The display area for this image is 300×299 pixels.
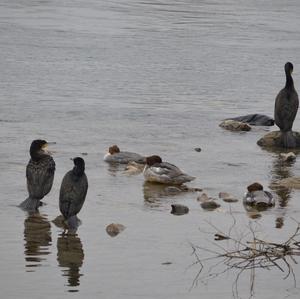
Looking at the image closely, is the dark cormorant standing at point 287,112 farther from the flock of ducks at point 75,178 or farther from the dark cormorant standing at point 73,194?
the dark cormorant standing at point 73,194

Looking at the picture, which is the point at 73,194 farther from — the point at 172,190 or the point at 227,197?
the point at 227,197

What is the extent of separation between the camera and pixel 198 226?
12383 millimetres

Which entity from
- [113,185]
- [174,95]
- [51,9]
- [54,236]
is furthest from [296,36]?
[54,236]

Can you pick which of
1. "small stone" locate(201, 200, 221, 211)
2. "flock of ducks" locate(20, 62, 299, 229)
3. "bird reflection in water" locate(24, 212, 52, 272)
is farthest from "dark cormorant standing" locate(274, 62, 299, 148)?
"bird reflection in water" locate(24, 212, 52, 272)

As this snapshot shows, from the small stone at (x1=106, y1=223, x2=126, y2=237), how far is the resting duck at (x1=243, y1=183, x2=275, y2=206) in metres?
2.15

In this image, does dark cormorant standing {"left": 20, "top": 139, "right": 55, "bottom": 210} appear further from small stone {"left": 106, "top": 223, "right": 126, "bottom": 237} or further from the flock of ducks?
small stone {"left": 106, "top": 223, "right": 126, "bottom": 237}

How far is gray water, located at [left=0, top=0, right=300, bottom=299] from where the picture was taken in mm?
10523

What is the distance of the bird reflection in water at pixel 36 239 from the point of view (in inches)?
428

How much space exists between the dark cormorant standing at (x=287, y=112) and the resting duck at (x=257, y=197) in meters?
4.56

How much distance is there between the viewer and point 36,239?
11711 mm

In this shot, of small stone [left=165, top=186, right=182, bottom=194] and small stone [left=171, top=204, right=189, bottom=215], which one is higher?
small stone [left=171, top=204, right=189, bottom=215]

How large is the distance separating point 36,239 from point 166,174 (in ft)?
10.6

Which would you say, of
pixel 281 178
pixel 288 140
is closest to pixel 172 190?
pixel 281 178

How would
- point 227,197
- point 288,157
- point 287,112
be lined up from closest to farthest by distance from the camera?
point 227,197, point 288,157, point 287,112
